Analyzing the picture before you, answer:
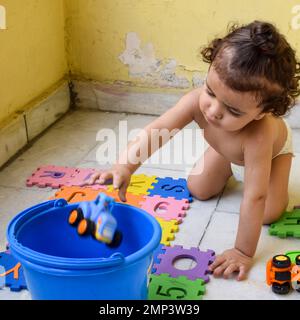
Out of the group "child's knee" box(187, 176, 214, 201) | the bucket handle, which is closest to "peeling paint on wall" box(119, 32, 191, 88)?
"child's knee" box(187, 176, 214, 201)

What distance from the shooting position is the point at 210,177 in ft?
4.22

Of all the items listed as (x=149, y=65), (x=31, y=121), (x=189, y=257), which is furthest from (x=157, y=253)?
(x=149, y=65)

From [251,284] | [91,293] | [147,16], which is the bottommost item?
[251,284]

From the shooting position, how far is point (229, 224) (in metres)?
1.21

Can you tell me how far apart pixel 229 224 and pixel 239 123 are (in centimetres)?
31

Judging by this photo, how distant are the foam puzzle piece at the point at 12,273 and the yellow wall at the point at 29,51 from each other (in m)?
0.54

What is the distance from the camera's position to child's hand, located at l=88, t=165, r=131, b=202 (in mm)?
972

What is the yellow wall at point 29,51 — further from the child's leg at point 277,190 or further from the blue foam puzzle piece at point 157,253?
the child's leg at point 277,190

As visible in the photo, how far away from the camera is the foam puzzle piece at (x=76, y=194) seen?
1284mm

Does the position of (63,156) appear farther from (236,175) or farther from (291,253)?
(291,253)

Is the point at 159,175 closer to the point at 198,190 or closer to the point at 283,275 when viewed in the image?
the point at 198,190

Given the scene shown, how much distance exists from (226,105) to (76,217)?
1.07 feet

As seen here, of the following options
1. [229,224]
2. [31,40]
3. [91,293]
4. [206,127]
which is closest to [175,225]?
[229,224]

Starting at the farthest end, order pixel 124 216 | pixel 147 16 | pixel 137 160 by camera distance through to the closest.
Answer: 1. pixel 147 16
2. pixel 137 160
3. pixel 124 216
